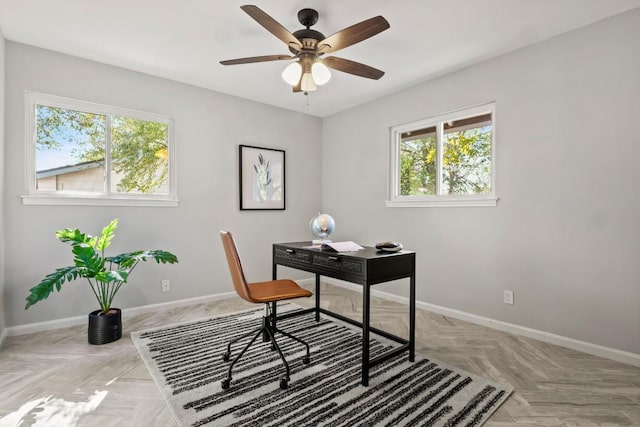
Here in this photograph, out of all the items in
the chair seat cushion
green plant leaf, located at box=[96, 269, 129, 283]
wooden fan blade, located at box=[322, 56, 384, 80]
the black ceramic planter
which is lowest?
the black ceramic planter

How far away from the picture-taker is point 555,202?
2.69 metres

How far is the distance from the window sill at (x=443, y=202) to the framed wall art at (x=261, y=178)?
1473mm

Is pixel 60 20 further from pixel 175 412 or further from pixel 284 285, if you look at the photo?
pixel 175 412

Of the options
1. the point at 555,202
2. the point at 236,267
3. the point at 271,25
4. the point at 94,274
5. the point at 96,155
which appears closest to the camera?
the point at 271,25

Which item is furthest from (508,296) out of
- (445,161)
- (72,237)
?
(72,237)

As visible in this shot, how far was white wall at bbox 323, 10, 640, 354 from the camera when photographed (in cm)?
238

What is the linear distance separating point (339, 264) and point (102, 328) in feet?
6.60

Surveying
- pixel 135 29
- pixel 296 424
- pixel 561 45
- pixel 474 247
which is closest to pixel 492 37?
pixel 561 45

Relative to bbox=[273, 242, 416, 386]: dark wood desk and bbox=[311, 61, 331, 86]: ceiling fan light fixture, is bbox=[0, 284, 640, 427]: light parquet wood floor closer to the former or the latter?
bbox=[273, 242, 416, 386]: dark wood desk

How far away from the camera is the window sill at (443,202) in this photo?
312cm

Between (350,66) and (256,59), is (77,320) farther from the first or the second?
(350,66)

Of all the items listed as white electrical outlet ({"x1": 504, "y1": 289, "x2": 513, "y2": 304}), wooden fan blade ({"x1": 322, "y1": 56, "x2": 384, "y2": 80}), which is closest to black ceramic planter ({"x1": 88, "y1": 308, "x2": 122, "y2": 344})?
wooden fan blade ({"x1": 322, "y1": 56, "x2": 384, "y2": 80})

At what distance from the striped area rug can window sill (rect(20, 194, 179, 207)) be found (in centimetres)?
134

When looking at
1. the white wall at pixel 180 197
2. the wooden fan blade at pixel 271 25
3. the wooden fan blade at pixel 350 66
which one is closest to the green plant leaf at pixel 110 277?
the white wall at pixel 180 197
